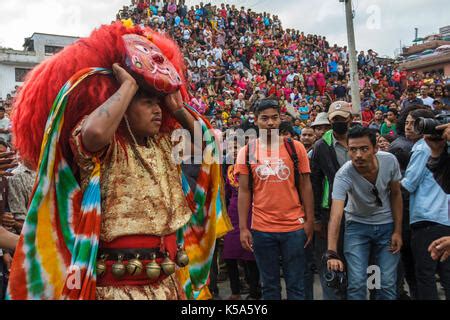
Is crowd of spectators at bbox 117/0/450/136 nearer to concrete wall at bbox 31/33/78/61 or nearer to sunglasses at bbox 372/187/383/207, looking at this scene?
sunglasses at bbox 372/187/383/207

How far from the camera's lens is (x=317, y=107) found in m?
11.2

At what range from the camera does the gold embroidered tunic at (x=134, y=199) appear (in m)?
1.96

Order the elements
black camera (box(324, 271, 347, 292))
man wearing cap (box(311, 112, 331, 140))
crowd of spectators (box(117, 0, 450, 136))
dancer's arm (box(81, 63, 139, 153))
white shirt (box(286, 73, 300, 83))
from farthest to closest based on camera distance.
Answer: white shirt (box(286, 73, 300, 83)) < crowd of spectators (box(117, 0, 450, 136)) < man wearing cap (box(311, 112, 331, 140)) < black camera (box(324, 271, 347, 292)) < dancer's arm (box(81, 63, 139, 153))

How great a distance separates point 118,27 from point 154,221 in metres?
0.91

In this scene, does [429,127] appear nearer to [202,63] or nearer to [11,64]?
[202,63]

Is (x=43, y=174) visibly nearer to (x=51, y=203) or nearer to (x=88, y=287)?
(x=51, y=203)

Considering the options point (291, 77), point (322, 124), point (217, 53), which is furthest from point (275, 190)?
point (291, 77)

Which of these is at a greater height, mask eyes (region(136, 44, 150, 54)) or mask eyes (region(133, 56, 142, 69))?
mask eyes (region(136, 44, 150, 54))

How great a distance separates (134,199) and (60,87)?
22.7 inches

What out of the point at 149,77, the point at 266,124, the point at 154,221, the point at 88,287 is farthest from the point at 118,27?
the point at 266,124

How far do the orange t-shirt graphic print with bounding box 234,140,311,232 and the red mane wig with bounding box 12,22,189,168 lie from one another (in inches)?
82.2

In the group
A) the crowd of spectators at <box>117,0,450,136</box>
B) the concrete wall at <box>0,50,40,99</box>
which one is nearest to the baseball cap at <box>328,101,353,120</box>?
the crowd of spectators at <box>117,0,450,136</box>

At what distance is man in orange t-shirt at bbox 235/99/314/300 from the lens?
12.8ft

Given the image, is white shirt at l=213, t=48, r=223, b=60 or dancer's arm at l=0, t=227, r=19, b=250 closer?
dancer's arm at l=0, t=227, r=19, b=250
